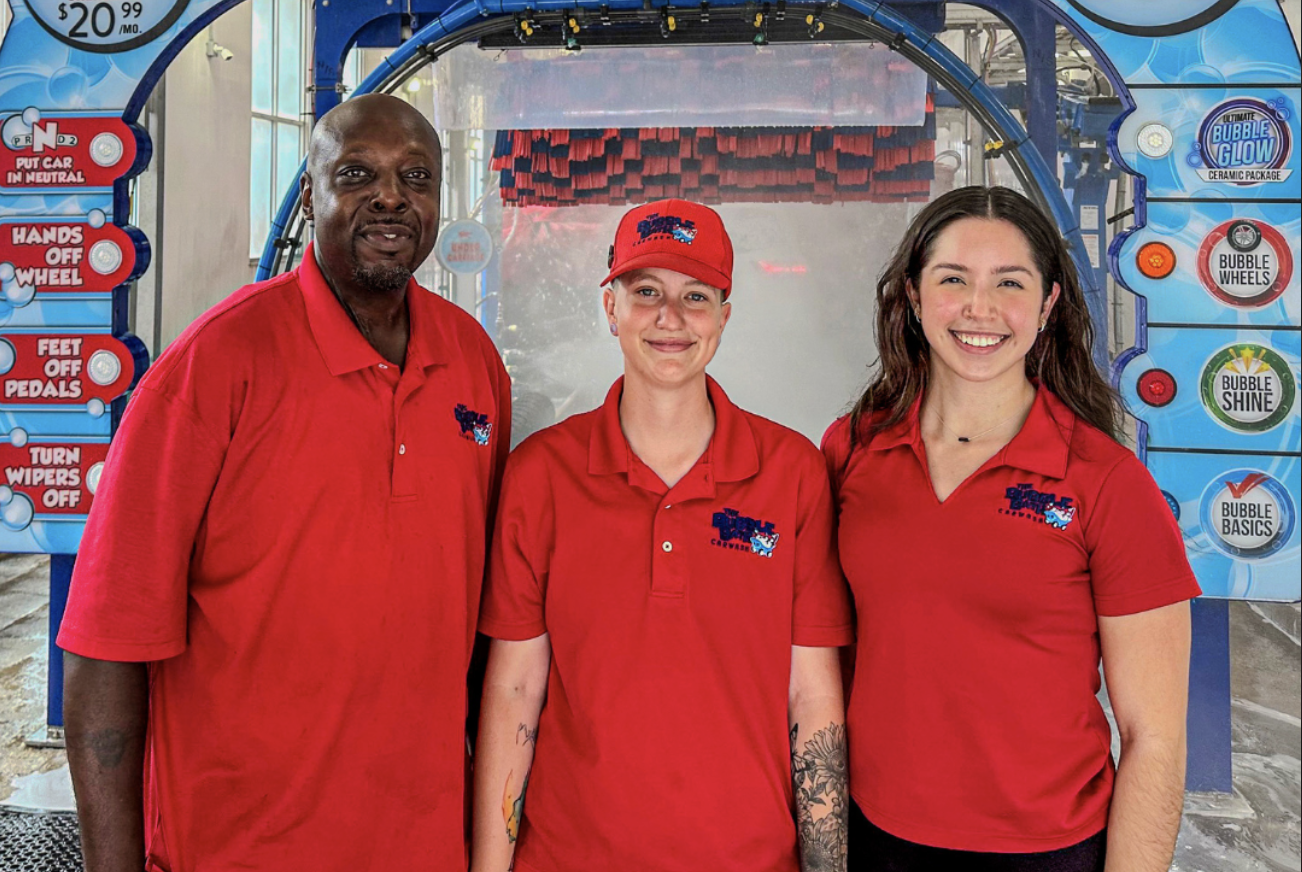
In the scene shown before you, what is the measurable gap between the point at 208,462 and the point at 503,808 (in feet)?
2.48

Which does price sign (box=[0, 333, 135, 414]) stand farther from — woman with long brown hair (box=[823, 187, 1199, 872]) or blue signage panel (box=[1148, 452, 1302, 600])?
blue signage panel (box=[1148, 452, 1302, 600])

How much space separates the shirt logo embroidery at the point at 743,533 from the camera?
1.65m

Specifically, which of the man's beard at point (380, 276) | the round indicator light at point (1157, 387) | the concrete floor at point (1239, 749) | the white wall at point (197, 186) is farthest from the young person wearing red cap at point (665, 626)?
the white wall at point (197, 186)

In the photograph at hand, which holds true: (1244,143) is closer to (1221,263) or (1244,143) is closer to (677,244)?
(1221,263)

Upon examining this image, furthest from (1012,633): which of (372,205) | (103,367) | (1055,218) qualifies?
(103,367)

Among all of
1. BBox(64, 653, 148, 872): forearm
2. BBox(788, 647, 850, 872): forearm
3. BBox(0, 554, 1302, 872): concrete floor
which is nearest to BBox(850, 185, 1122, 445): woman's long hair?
BBox(788, 647, 850, 872): forearm

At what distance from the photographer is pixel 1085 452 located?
1617 mm

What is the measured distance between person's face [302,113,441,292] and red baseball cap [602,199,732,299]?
1.19 feet

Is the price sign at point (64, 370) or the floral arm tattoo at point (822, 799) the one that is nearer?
the floral arm tattoo at point (822, 799)

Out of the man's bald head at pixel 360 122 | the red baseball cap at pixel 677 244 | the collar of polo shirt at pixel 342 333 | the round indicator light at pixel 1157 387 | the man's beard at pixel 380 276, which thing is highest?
the man's bald head at pixel 360 122

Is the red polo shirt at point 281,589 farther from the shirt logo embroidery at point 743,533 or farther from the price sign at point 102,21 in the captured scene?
the price sign at point 102,21

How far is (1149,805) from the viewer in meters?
1.55

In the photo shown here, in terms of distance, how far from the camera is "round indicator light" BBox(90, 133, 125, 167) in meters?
3.42

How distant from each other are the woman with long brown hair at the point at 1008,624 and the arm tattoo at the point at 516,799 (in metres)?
0.55
